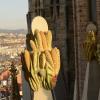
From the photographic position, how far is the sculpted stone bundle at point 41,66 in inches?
172

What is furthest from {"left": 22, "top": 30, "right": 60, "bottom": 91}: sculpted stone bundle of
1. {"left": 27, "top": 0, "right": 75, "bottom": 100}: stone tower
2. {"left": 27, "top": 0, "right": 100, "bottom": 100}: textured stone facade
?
{"left": 27, "top": 0, "right": 75, "bottom": 100}: stone tower

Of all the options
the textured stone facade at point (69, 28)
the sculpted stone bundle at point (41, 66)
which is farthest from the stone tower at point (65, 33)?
the sculpted stone bundle at point (41, 66)

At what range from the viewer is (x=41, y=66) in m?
4.39

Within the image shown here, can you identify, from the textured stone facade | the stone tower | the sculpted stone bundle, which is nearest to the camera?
the sculpted stone bundle

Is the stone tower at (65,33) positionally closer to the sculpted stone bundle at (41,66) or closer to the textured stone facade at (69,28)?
the textured stone facade at (69,28)

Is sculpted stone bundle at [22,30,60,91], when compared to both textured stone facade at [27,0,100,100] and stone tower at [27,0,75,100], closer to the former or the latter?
textured stone facade at [27,0,100,100]

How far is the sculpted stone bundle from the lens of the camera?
4359 mm

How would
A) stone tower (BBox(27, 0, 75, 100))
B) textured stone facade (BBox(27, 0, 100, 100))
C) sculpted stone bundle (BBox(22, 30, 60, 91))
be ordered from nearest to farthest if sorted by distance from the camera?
sculpted stone bundle (BBox(22, 30, 60, 91)) < textured stone facade (BBox(27, 0, 100, 100)) < stone tower (BBox(27, 0, 75, 100))

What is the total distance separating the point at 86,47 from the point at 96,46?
0.17 m

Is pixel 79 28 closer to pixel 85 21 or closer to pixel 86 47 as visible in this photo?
pixel 85 21

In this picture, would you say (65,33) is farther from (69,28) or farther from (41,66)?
(41,66)

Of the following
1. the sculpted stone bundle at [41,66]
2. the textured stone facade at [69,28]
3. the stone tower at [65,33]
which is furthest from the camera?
the stone tower at [65,33]

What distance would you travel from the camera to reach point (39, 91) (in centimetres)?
434

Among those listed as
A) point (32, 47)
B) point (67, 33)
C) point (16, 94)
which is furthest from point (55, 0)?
point (32, 47)
